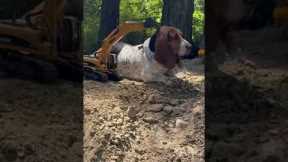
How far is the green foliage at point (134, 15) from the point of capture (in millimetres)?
4512

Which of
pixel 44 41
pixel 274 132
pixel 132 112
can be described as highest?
pixel 44 41

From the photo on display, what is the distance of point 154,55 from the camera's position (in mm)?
4578

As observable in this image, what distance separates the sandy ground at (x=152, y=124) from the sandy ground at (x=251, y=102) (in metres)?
0.12

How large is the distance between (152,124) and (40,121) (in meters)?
0.92

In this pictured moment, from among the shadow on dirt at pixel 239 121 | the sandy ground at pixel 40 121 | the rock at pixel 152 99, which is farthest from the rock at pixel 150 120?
the sandy ground at pixel 40 121

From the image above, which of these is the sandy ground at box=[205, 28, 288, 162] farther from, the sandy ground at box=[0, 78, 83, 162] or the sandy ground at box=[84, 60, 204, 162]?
the sandy ground at box=[0, 78, 83, 162]

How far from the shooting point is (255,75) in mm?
4672

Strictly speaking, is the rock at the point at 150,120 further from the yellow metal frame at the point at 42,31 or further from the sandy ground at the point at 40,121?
the yellow metal frame at the point at 42,31

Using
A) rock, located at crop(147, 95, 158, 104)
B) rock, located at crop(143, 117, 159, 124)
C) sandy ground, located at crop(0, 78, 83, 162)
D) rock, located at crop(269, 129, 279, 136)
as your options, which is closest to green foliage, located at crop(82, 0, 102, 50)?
sandy ground, located at crop(0, 78, 83, 162)

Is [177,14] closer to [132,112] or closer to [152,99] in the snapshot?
[152,99]

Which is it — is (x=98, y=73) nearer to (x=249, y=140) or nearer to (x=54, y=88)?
(x=54, y=88)

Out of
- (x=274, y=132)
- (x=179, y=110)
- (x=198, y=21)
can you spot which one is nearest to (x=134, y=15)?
(x=198, y=21)

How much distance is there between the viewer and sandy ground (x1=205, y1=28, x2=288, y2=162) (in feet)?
14.7

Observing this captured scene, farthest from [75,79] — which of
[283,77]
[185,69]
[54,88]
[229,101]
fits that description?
[283,77]
